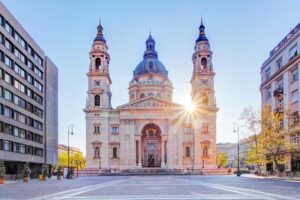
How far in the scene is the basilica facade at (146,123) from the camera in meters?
95.0

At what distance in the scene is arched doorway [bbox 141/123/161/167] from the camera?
329 feet

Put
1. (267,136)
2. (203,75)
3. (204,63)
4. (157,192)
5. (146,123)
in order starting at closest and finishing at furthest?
(157,192) → (267,136) → (146,123) → (203,75) → (204,63)

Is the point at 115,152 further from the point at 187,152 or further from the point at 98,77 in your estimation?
the point at 98,77

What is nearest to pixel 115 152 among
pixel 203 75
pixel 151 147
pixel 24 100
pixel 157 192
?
pixel 151 147

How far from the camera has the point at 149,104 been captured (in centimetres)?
9638

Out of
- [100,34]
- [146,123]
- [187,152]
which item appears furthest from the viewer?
[100,34]

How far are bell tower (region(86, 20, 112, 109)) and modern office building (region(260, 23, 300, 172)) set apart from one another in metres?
40.5

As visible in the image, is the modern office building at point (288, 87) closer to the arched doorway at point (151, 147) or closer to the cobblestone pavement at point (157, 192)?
the cobblestone pavement at point (157, 192)

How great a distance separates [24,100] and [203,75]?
44449 millimetres

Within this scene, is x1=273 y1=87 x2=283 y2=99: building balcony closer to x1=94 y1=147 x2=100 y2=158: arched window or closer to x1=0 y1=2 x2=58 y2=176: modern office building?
x1=0 y1=2 x2=58 y2=176: modern office building

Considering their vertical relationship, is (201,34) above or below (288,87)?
above

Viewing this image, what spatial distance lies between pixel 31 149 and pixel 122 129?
2888 centimetres

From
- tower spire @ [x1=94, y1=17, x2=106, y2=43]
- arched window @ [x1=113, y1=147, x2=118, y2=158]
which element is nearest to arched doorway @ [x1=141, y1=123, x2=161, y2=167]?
arched window @ [x1=113, y1=147, x2=118, y2=158]

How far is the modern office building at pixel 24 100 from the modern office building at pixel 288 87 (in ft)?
121
